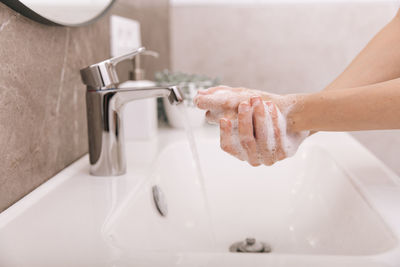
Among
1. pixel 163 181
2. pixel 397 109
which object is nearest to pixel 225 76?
pixel 163 181

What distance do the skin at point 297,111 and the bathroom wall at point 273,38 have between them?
1006 millimetres

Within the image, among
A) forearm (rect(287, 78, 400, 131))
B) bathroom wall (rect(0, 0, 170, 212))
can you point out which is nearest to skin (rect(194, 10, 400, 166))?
forearm (rect(287, 78, 400, 131))

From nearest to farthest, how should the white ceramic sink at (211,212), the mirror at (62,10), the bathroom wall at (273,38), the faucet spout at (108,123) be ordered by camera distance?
the white ceramic sink at (211,212)
the mirror at (62,10)
the faucet spout at (108,123)
the bathroom wall at (273,38)

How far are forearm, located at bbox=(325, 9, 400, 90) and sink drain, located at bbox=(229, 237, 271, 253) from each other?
0.30m

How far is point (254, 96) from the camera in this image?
56 cm

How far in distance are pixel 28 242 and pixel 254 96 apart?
33 cm

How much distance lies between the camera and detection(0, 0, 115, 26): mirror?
1.72ft

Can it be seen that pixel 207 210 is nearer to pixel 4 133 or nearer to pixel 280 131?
pixel 280 131

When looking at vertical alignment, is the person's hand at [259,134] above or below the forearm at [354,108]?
below

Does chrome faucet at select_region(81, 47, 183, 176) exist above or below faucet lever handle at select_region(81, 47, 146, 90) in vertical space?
below

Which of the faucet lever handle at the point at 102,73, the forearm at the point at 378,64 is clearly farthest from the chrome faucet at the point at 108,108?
the forearm at the point at 378,64

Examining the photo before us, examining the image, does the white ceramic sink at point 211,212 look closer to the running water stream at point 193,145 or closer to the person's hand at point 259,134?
the running water stream at point 193,145

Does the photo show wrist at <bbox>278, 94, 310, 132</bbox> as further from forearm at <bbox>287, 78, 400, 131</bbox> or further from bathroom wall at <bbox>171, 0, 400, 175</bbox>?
bathroom wall at <bbox>171, 0, 400, 175</bbox>

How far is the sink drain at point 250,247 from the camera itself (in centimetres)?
63
